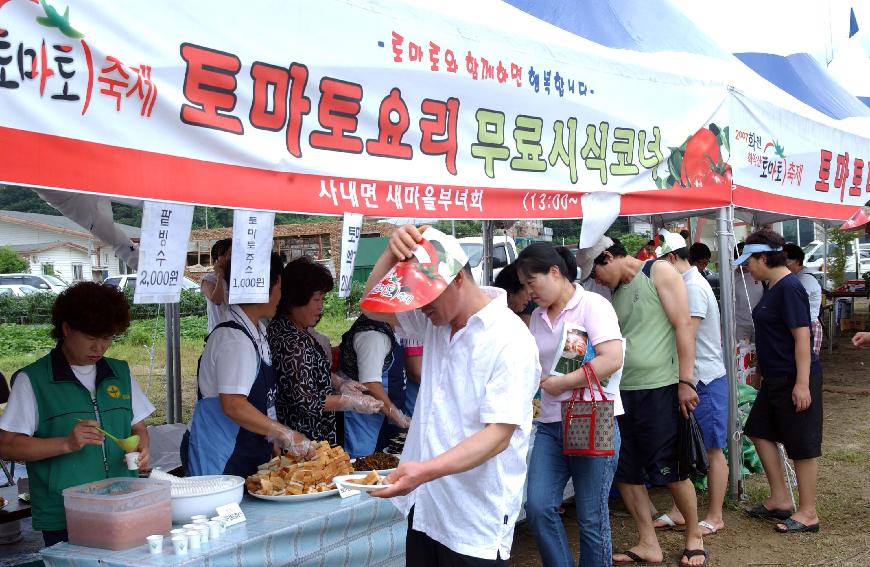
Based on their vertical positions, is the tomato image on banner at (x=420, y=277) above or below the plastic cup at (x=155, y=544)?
above

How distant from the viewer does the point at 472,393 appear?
2176 mm

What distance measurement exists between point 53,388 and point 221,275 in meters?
2.01

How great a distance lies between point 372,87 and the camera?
9.99ft

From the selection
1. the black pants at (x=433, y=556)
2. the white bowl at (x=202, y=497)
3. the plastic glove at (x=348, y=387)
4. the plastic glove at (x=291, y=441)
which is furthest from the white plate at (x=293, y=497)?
the plastic glove at (x=348, y=387)

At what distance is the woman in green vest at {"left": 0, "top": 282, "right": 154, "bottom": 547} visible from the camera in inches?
105

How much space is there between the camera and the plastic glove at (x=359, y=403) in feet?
12.3

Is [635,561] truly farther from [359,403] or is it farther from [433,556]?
[433,556]

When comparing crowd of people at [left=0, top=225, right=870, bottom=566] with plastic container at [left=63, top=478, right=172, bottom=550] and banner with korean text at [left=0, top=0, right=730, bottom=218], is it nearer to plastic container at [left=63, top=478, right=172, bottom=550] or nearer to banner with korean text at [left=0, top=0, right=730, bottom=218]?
plastic container at [left=63, top=478, right=172, bottom=550]

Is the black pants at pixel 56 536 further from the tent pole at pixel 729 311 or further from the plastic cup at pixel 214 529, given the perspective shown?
A: the tent pole at pixel 729 311

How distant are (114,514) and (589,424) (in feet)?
6.39

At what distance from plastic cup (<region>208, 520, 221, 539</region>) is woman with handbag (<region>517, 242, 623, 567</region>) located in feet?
4.53

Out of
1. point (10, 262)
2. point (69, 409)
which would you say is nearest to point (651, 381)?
point (69, 409)

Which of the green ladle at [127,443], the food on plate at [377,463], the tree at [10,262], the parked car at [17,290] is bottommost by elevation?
the food on plate at [377,463]

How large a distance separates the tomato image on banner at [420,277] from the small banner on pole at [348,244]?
2.83ft
